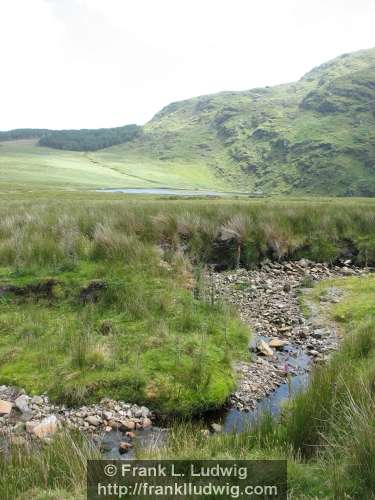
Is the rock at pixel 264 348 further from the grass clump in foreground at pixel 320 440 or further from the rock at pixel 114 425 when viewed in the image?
the rock at pixel 114 425

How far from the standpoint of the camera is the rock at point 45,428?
5.34m

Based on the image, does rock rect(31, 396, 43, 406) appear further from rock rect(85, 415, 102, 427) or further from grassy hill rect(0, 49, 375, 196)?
grassy hill rect(0, 49, 375, 196)

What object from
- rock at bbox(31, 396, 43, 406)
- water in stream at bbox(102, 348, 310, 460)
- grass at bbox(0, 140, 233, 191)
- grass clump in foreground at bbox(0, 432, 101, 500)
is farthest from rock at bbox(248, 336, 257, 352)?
grass at bbox(0, 140, 233, 191)

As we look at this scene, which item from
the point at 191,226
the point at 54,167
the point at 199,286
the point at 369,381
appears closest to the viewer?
the point at 369,381

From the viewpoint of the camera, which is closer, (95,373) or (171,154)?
(95,373)

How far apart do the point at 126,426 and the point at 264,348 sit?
139 inches

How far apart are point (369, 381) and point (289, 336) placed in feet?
15.0

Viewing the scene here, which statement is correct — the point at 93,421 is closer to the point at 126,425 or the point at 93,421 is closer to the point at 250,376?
the point at 126,425

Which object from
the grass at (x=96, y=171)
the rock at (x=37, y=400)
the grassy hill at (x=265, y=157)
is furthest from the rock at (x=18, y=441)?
the grassy hill at (x=265, y=157)

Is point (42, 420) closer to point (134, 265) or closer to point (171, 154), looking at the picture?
point (134, 265)

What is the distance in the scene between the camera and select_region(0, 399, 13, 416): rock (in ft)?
19.5

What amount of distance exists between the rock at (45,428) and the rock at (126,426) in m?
0.93

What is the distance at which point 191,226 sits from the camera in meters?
14.1

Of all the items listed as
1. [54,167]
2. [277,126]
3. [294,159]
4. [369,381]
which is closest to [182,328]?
[369,381]
